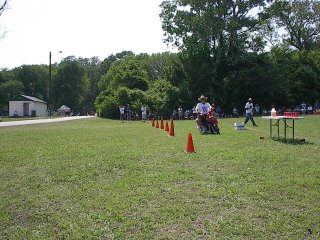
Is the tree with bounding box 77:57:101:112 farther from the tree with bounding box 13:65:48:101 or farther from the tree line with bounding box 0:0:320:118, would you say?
the tree line with bounding box 0:0:320:118

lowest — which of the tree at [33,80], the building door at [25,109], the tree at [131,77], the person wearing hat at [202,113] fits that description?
the person wearing hat at [202,113]

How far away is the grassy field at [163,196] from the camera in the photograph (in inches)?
191

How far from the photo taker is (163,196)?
20.7 ft

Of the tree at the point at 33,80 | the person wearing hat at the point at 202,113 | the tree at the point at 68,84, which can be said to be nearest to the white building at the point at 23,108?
the tree at the point at 68,84

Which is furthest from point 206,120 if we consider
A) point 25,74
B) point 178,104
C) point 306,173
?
point 25,74

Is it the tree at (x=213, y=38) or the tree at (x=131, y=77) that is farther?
the tree at (x=131, y=77)

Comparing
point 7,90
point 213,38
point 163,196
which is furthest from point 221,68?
point 7,90

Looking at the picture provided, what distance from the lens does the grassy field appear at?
4.86 metres

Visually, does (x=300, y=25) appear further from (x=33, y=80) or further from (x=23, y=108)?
(x=33, y=80)

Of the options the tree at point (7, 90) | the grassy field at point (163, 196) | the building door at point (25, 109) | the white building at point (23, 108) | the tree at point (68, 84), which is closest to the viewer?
the grassy field at point (163, 196)

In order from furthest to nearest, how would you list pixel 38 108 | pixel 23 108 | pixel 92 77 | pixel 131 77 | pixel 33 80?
pixel 92 77 < pixel 33 80 < pixel 38 108 < pixel 23 108 < pixel 131 77

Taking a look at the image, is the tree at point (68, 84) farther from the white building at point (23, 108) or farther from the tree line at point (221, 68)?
the tree line at point (221, 68)

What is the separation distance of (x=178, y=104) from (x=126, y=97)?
6.92m

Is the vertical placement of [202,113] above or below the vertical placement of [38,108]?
below
